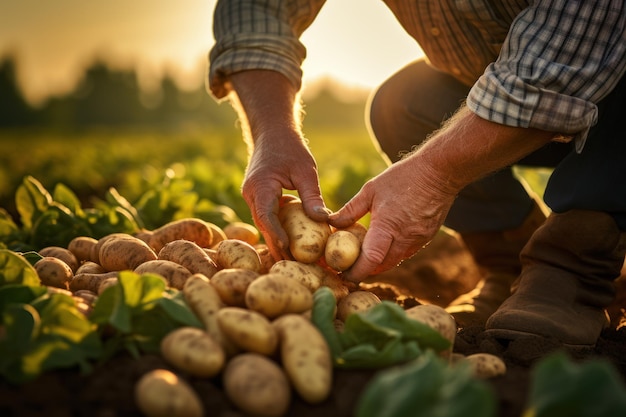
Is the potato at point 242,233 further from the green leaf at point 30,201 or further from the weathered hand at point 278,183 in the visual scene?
the green leaf at point 30,201

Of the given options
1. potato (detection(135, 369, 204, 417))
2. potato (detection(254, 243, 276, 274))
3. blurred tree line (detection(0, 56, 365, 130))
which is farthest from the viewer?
blurred tree line (detection(0, 56, 365, 130))

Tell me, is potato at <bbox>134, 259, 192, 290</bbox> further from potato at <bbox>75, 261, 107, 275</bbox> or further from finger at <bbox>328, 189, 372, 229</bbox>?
finger at <bbox>328, 189, 372, 229</bbox>

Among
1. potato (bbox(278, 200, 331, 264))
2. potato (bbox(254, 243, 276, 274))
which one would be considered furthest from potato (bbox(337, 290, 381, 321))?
potato (bbox(254, 243, 276, 274))

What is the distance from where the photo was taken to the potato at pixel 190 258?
8.35ft

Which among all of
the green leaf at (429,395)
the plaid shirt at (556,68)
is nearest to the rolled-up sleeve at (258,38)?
the plaid shirt at (556,68)

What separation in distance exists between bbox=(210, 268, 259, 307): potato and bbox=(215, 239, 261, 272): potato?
35cm

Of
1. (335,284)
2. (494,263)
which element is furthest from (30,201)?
(494,263)

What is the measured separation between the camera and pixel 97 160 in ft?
35.8

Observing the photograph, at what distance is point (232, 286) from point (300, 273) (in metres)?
0.35

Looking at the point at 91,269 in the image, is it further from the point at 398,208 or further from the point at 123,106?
the point at 123,106

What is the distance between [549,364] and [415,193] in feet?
3.96

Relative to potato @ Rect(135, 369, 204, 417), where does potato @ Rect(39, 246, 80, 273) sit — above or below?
above

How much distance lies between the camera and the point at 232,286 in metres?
2.15

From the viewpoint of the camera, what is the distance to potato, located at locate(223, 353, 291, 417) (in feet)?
5.30
